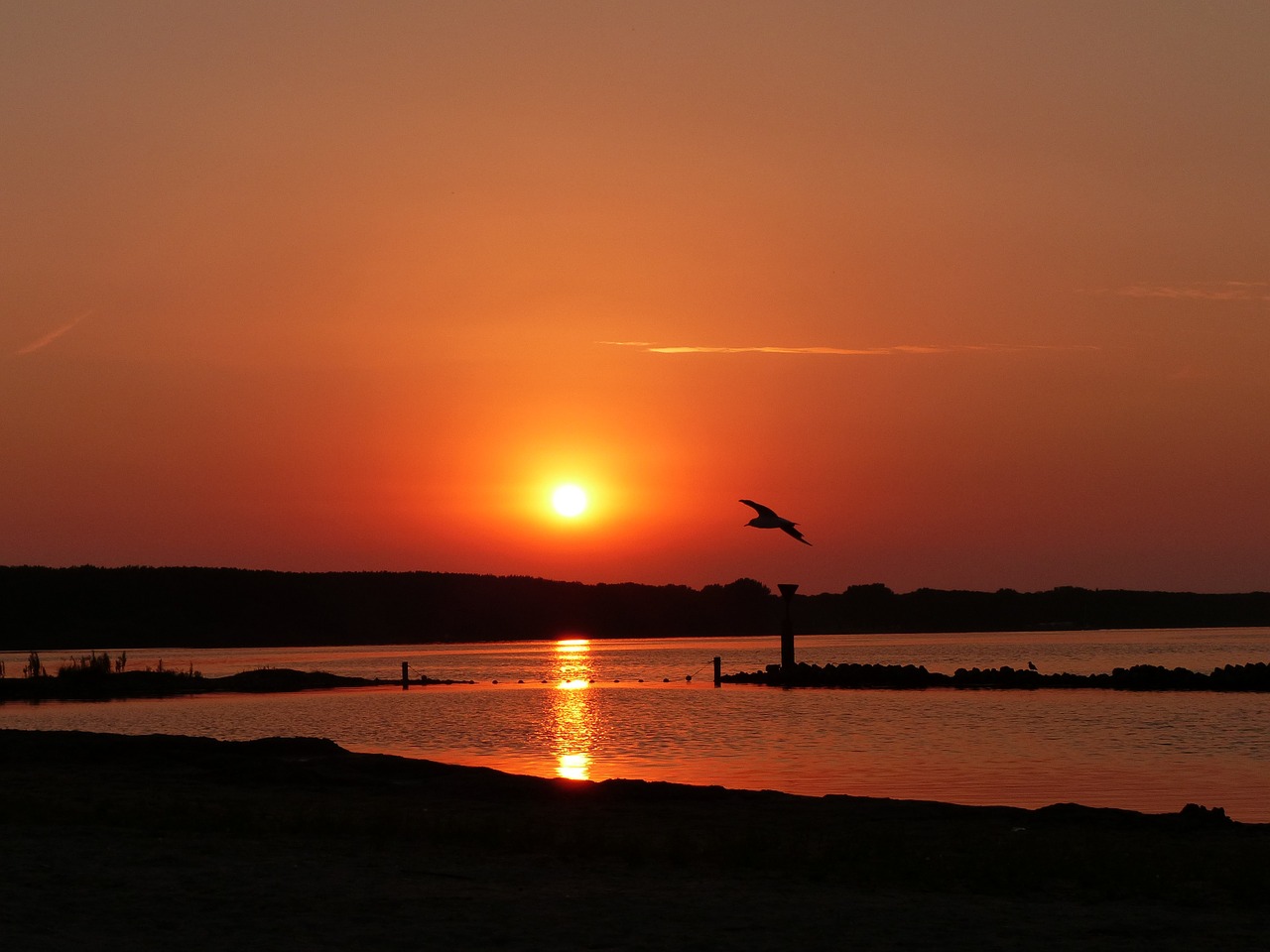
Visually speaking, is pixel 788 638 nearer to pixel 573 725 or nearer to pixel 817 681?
pixel 817 681

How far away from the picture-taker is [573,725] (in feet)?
138

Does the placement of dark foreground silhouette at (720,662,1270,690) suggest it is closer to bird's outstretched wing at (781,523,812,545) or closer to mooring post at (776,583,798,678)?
mooring post at (776,583,798,678)

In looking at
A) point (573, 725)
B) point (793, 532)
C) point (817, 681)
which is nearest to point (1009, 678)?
A: point (817, 681)

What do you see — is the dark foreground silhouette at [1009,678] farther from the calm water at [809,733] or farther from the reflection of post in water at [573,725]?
the reflection of post in water at [573,725]

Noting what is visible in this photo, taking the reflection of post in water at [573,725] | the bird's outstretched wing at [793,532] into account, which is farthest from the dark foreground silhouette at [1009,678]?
the bird's outstretched wing at [793,532]

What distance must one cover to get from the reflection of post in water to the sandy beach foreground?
669 cm

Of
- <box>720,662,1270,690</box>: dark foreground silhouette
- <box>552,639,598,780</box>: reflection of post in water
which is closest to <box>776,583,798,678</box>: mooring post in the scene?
<box>720,662,1270,690</box>: dark foreground silhouette

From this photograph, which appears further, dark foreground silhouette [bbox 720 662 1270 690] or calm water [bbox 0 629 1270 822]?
dark foreground silhouette [bbox 720 662 1270 690]

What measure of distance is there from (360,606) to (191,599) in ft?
76.5

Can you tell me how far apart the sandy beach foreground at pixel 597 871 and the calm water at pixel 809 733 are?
5740 millimetres

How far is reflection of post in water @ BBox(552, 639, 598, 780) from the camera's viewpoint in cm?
2905

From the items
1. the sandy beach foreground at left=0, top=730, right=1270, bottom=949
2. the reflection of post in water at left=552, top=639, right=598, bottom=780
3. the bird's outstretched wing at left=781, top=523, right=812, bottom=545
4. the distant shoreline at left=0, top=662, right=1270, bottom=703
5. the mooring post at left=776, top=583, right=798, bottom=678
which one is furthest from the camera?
the mooring post at left=776, top=583, right=798, bottom=678

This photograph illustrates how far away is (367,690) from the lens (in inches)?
2442

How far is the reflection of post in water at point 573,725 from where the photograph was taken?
29047 mm
